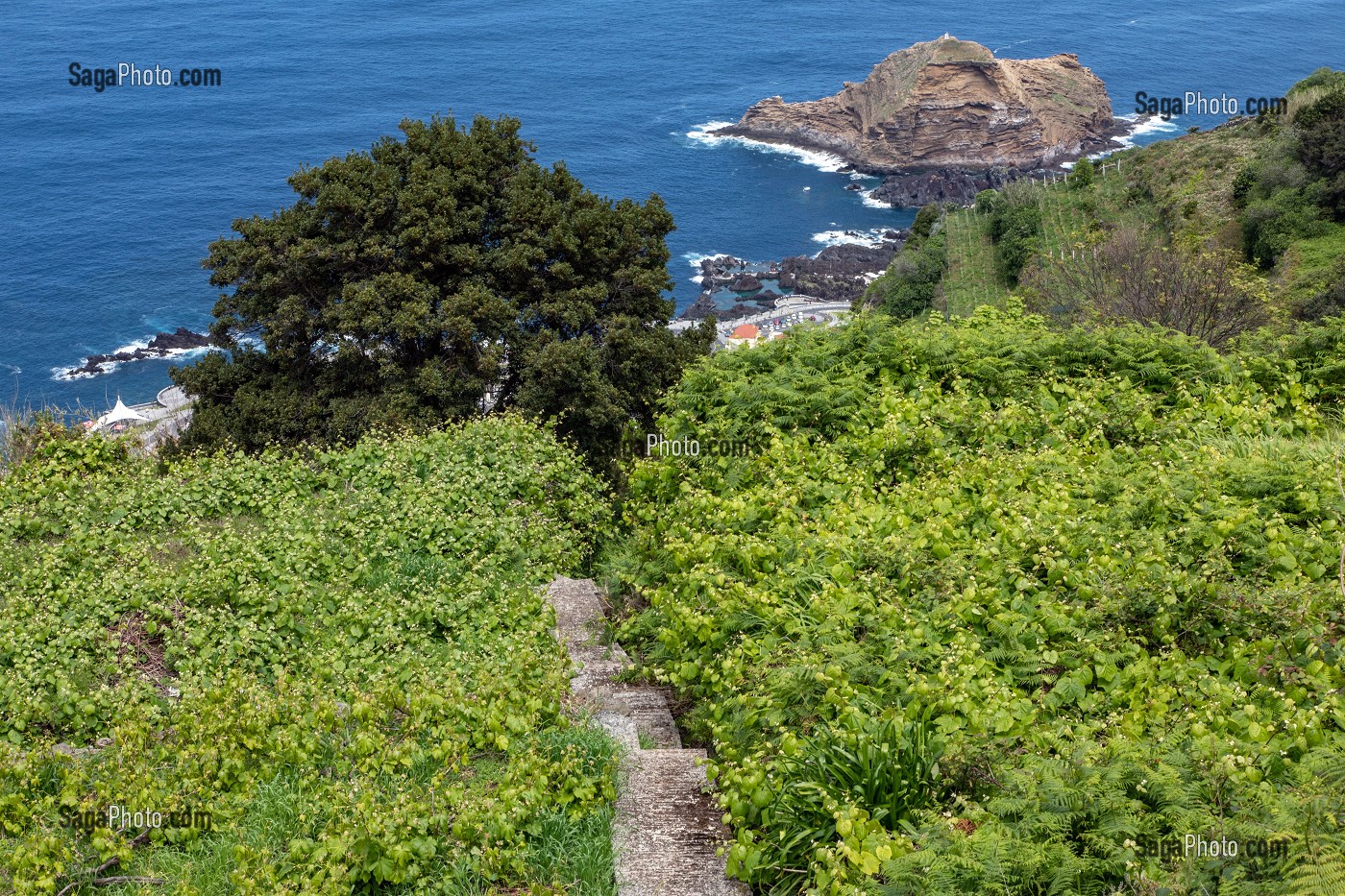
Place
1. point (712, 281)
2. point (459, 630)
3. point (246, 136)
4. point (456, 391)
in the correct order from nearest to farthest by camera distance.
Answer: point (459, 630), point (456, 391), point (712, 281), point (246, 136)

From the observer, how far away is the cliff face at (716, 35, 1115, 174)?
105625 mm

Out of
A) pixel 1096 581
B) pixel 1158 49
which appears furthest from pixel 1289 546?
pixel 1158 49

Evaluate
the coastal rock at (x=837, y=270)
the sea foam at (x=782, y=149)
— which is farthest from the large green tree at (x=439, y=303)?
the sea foam at (x=782, y=149)

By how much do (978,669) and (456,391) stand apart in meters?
15.8

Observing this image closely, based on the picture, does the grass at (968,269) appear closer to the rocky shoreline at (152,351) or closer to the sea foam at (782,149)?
the sea foam at (782,149)

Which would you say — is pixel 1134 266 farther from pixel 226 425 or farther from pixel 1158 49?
pixel 1158 49

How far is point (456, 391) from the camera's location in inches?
851

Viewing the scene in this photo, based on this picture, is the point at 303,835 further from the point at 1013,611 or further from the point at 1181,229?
the point at 1181,229

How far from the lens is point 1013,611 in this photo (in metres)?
8.26

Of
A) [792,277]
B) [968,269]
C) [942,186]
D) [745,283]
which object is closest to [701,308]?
[745,283]

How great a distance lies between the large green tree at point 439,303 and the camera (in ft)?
70.7

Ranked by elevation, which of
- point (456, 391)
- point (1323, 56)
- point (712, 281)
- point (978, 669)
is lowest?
point (712, 281)

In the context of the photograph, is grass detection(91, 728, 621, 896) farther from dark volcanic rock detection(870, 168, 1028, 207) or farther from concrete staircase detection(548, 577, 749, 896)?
dark volcanic rock detection(870, 168, 1028, 207)

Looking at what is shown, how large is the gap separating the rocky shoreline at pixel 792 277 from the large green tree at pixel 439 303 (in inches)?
2110
